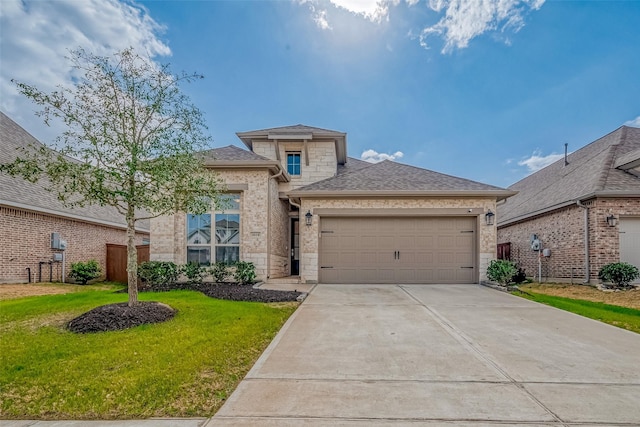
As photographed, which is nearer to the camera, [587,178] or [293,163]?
[587,178]

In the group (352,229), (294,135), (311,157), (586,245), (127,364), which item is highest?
(294,135)

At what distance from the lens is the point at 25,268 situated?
1109cm

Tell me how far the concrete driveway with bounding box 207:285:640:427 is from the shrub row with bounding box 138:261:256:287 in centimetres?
431

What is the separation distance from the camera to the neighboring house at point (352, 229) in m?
10.9

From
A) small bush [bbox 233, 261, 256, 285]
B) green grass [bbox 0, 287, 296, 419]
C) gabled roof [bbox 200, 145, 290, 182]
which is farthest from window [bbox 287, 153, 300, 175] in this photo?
green grass [bbox 0, 287, 296, 419]

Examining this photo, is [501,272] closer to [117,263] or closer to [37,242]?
[117,263]

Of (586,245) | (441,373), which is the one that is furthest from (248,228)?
(586,245)

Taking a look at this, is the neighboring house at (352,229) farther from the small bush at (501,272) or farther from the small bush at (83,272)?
Result: the small bush at (83,272)

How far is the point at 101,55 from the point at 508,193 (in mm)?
11129

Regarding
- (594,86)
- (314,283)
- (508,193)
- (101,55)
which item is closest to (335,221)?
(314,283)

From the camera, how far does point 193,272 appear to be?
1042 cm

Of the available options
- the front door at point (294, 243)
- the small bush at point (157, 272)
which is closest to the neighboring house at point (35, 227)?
the small bush at point (157, 272)

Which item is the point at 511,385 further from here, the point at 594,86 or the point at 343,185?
the point at 594,86

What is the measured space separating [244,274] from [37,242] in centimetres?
727
